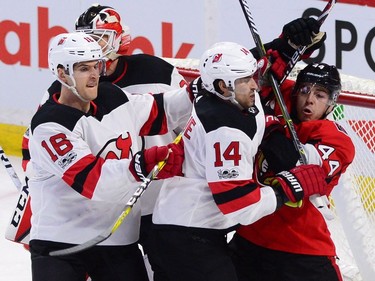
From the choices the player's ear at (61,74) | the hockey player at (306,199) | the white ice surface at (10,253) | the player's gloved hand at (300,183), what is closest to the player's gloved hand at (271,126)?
the hockey player at (306,199)

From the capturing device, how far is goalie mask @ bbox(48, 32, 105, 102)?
11.5ft

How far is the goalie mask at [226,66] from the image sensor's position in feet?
11.1

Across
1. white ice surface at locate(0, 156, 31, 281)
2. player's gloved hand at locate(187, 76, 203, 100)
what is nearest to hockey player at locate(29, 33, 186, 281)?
player's gloved hand at locate(187, 76, 203, 100)

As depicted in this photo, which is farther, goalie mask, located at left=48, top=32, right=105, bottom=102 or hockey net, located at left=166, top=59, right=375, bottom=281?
hockey net, located at left=166, top=59, right=375, bottom=281

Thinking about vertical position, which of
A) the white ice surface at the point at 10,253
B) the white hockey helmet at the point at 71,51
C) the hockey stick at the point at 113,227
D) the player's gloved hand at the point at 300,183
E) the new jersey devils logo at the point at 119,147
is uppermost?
the white hockey helmet at the point at 71,51

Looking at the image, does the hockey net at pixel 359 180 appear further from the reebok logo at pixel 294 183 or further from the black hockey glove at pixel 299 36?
the reebok logo at pixel 294 183

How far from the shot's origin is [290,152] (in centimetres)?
354

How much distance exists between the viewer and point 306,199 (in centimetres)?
358

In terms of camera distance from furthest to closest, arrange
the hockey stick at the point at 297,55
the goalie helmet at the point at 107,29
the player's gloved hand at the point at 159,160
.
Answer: the goalie helmet at the point at 107,29 → the hockey stick at the point at 297,55 → the player's gloved hand at the point at 159,160

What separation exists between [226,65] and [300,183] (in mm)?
405

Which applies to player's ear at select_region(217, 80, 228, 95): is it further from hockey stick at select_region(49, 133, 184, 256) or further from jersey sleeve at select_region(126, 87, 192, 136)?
jersey sleeve at select_region(126, 87, 192, 136)

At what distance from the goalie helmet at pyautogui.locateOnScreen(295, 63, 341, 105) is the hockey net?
14.3 inches

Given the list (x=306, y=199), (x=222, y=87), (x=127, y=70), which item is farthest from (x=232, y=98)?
(x=127, y=70)

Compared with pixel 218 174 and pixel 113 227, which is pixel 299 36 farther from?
pixel 113 227
